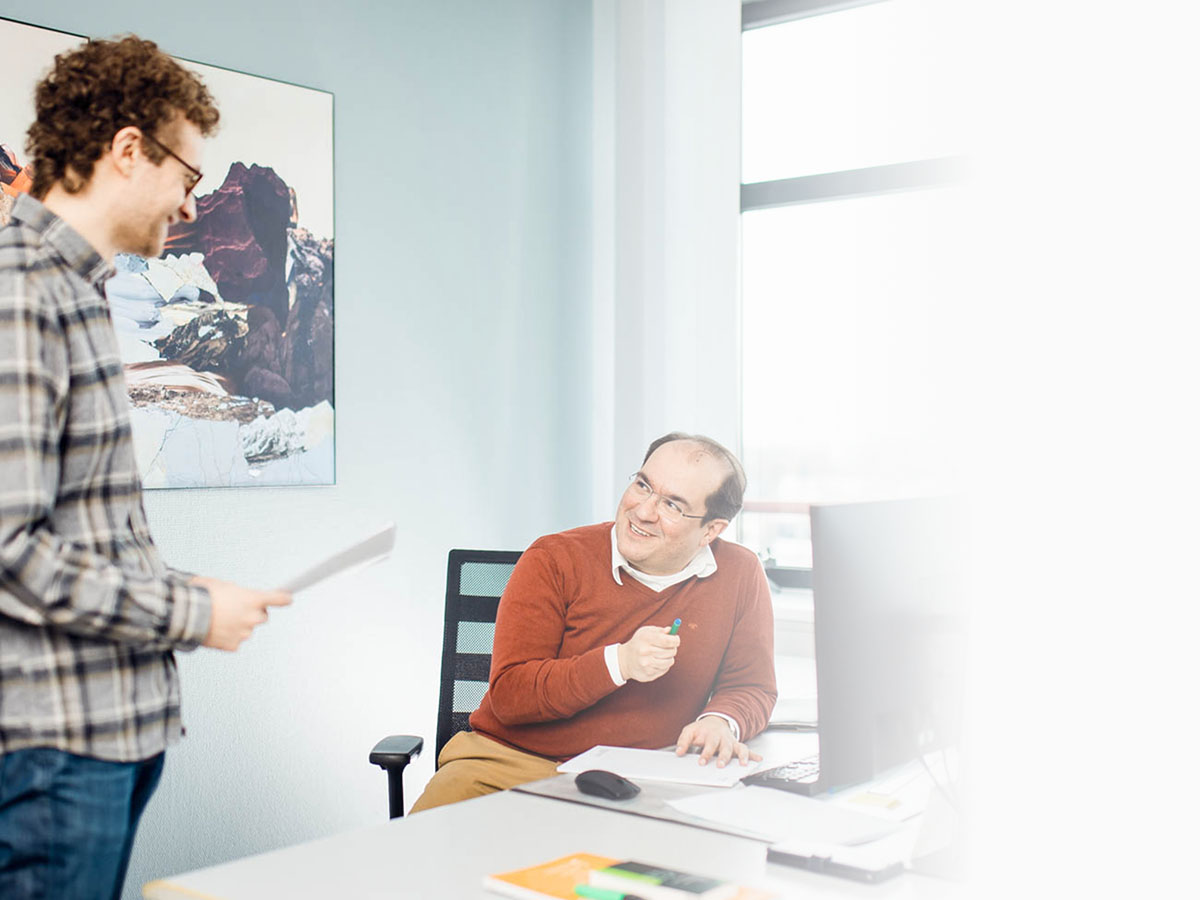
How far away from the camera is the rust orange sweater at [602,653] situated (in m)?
1.87

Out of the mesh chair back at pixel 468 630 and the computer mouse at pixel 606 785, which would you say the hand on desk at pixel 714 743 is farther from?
the mesh chair back at pixel 468 630

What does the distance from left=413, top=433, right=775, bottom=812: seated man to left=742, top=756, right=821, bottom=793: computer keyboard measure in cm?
17

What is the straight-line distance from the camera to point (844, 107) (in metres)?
3.50

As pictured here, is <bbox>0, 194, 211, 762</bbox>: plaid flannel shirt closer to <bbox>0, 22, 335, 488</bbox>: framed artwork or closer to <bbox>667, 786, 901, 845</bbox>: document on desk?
<bbox>667, 786, 901, 845</bbox>: document on desk

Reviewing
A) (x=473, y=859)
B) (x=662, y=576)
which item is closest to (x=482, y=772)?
(x=662, y=576)

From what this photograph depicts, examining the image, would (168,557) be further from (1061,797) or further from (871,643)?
(1061,797)

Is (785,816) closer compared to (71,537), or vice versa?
(71,537)

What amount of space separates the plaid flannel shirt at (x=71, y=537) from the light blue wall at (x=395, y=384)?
4.48ft

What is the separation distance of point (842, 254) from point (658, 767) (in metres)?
2.26

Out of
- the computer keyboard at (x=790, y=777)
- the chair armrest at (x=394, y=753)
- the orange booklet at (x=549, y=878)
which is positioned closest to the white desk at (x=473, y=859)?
the orange booklet at (x=549, y=878)

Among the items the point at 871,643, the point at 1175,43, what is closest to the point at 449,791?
the point at 871,643

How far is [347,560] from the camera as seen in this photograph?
120cm

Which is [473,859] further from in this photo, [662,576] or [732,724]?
[662,576]

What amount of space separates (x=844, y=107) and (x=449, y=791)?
256 cm
